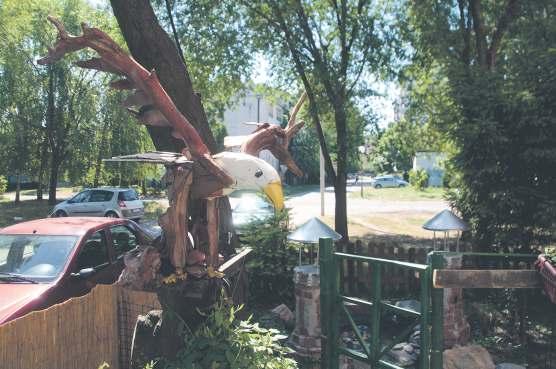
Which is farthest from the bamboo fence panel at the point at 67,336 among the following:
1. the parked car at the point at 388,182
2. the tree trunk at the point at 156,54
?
the parked car at the point at 388,182

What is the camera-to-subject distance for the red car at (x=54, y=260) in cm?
535

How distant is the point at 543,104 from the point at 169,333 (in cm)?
672

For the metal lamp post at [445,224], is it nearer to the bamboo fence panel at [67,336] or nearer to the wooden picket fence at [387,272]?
the wooden picket fence at [387,272]

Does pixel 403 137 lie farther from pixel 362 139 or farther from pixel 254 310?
pixel 254 310

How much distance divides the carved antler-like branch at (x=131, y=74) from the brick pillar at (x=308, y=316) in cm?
278

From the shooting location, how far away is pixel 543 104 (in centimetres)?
758

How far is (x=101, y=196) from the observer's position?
1875 centimetres

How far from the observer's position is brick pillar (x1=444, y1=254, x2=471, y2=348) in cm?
670

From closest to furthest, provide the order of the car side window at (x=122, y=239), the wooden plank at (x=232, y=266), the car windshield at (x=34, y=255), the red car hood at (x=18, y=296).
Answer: the red car hood at (x=18, y=296) < the wooden plank at (x=232, y=266) < the car windshield at (x=34, y=255) < the car side window at (x=122, y=239)

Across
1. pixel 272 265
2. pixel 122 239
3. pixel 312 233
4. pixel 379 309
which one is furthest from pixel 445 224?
pixel 122 239

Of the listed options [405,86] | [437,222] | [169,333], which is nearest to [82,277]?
[169,333]

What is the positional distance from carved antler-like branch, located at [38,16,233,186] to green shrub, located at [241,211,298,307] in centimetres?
434

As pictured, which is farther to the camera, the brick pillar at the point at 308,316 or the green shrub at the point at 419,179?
the green shrub at the point at 419,179

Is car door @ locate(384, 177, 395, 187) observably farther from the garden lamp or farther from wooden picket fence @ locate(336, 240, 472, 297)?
the garden lamp
